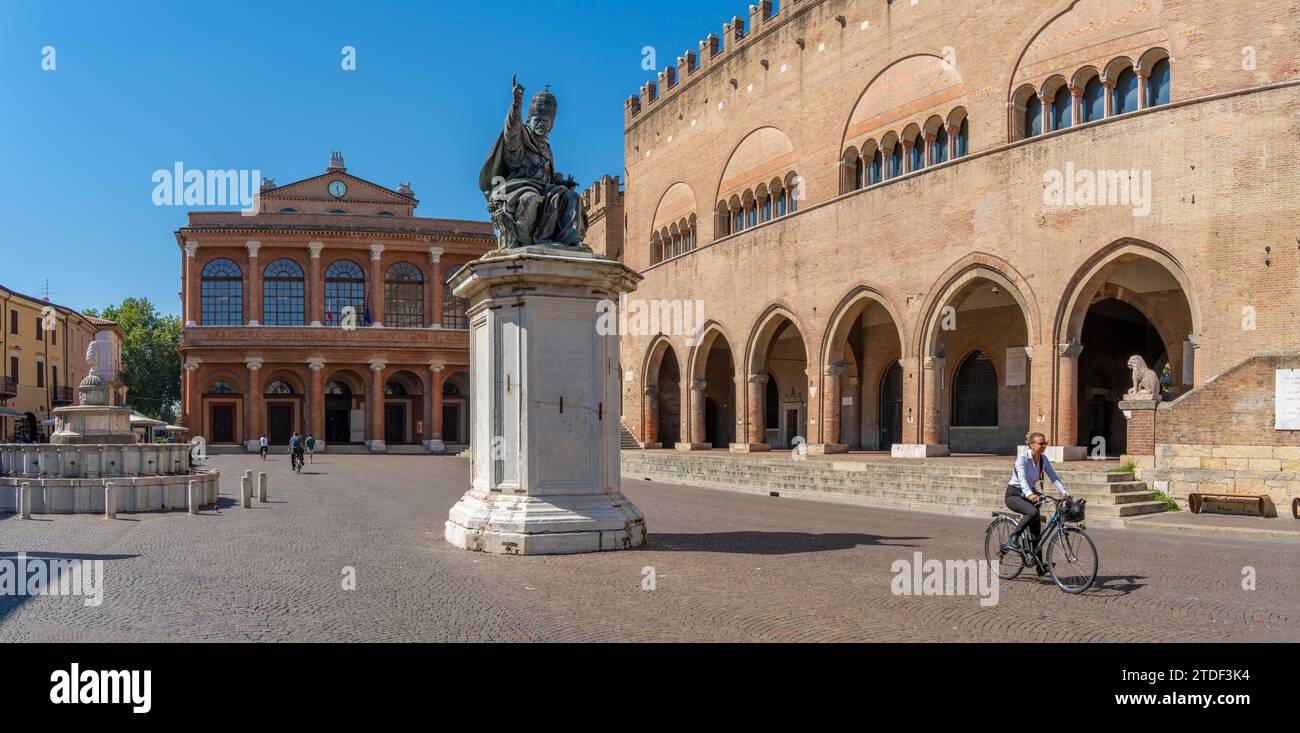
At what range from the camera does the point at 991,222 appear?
72.6 feet

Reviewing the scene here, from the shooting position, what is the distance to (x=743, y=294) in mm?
32000

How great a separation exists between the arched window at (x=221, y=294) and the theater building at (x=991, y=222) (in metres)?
27.5

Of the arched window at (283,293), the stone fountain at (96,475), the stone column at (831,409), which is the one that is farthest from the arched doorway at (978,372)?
the arched window at (283,293)

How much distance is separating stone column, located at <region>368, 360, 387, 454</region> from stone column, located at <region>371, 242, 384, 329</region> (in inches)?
99.5

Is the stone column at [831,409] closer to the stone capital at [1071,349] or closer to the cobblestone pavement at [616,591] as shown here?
the stone capital at [1071,349]

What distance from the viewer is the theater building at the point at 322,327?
50500mm

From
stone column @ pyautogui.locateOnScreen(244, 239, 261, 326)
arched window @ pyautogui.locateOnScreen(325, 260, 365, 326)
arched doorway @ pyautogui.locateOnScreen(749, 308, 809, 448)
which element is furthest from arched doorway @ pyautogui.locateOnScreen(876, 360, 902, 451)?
stone column @ pyautogui.locateOnScreen(244, 239, 261, 326)

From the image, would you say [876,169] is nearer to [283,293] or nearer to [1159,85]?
[1159,85]

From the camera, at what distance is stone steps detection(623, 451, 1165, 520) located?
15.7 metres

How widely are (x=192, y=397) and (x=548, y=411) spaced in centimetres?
4764

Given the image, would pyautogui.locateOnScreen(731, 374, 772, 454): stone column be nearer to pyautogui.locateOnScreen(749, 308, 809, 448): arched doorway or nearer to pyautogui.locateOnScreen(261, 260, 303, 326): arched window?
pyautogui.locateOnScreen(749, 308, 809, 448): arched doorway

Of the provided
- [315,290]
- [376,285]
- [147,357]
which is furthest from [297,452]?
[147,357]

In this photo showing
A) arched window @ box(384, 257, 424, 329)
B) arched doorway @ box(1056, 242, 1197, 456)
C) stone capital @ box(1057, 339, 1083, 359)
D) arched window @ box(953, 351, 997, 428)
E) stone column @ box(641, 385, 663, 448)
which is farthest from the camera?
arched window @ box(384, 257, 424, 329)
